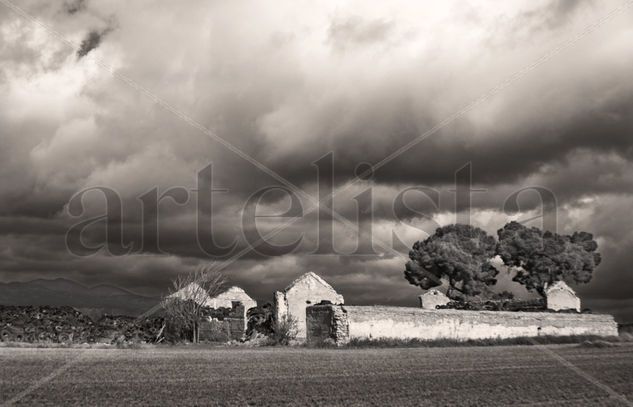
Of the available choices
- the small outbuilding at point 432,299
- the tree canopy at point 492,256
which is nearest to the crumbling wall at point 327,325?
the small outbuilding at point 432,299

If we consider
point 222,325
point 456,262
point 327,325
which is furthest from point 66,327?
point 456,262

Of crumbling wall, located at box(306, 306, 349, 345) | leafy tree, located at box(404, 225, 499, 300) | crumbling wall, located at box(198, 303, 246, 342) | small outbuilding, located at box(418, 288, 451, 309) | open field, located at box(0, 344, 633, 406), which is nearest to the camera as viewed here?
open field, located at box(0, 344, 633, 406)

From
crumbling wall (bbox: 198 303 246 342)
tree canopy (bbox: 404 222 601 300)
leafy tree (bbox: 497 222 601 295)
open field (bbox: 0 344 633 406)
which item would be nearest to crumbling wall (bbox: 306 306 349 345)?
crumbling wall (bbox: 198 303 246 342)

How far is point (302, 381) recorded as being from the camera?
1434cm

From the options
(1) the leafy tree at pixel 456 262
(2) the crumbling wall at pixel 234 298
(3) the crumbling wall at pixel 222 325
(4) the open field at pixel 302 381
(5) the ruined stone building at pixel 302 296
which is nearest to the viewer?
(4) the open field at pixel 302 381

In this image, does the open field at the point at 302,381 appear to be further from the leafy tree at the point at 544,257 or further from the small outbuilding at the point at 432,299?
the leafy tree at the point at 544,257

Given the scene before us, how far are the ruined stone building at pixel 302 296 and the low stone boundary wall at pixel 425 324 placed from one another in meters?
5.52

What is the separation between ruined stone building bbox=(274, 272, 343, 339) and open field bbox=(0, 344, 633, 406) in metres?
16.5

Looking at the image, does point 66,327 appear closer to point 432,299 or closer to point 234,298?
point 234,298

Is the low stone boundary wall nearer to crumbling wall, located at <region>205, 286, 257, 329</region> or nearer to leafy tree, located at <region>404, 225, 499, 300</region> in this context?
crumbling wall, located at <region>205, 286, 257, 329</region>

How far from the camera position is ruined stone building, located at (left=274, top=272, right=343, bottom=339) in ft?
124

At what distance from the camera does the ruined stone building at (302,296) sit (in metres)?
37.7

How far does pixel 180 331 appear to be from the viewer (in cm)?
3372

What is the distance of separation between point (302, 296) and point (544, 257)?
106ft
